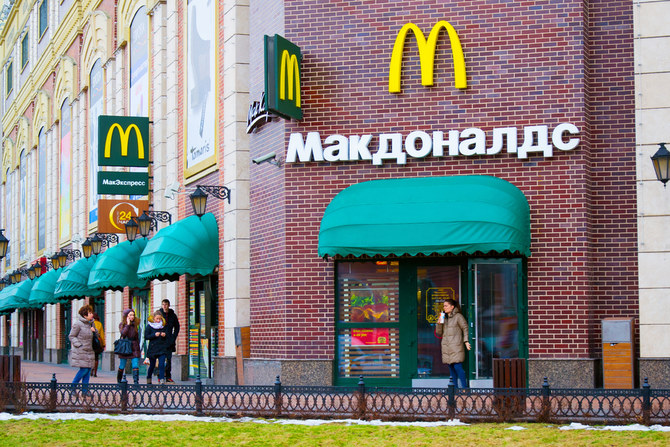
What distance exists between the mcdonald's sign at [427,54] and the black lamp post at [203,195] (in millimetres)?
4760

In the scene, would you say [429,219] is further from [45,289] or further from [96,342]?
[45,289]

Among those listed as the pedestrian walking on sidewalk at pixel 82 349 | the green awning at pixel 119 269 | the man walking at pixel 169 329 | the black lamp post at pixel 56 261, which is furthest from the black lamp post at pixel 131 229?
the black lamp post at pixel 56 261

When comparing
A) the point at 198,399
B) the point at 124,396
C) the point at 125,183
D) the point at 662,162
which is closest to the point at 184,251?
the point at 124,396

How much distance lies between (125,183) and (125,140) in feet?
4.02

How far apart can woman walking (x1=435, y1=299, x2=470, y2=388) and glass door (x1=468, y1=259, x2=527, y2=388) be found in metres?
0.82

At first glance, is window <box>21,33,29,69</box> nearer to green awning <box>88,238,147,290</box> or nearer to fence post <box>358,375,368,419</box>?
green awning <box>88,238,147,290</box>

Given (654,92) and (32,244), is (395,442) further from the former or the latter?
(32,244)

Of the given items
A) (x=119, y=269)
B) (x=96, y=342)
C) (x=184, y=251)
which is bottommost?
(x=96, y=342)

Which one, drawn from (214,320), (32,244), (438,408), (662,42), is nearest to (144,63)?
(214,320)

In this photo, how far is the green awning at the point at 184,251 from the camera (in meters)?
22.1

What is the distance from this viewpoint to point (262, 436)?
13.6 meters

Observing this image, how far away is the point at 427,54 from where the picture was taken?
61.8 feet

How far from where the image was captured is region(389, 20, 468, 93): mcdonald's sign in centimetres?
1872

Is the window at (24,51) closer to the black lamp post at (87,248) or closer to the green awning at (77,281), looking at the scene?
the green awning at (77,281)
